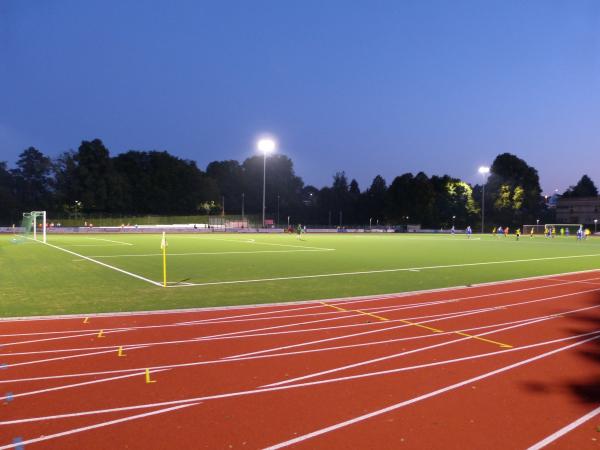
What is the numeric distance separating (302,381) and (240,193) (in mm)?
115826

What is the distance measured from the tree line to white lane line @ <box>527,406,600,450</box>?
81960 mm

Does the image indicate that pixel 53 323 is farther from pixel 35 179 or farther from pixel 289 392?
pixel 35 179

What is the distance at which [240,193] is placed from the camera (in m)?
120

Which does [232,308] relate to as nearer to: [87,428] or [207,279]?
[207,279]

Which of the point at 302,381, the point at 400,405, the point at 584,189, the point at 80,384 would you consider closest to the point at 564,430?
the point at 400,405

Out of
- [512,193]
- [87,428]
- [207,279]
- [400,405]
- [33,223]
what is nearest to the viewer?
[87,428]

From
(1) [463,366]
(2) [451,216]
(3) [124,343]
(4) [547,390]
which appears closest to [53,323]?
(3) [124,343]

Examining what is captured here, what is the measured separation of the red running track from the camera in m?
4.21

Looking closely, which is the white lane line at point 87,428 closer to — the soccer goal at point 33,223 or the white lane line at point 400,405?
the white lane line at point 400,405

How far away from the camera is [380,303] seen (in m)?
10.5

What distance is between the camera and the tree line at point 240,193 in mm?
86625

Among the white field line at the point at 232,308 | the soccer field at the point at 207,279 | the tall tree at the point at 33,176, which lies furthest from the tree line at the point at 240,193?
the white field line at the point at 232,308

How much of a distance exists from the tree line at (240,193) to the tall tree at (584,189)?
127 feet

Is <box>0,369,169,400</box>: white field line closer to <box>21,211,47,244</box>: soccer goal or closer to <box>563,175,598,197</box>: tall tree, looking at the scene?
<box>21,211,47,244</box>: soccer goal
